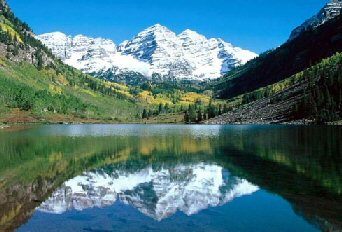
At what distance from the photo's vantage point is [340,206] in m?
31.8

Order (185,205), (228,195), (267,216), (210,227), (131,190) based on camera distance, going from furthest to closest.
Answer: (131,190), (228,195), (185,205), (267,216), (210,227)

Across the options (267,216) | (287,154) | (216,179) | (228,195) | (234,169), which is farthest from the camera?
(287,154)

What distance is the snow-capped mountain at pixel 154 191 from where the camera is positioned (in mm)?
34281

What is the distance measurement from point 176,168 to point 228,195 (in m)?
18.3

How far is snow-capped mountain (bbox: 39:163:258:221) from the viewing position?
34.3 m

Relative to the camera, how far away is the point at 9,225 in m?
28.2

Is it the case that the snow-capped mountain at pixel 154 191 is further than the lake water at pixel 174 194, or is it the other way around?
the snow-capped mountain at pixel 154 191

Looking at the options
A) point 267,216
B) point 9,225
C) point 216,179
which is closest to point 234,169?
point 216,179

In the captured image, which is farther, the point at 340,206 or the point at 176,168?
the point at 176,168

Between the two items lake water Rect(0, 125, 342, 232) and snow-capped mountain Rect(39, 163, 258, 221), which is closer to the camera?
lake water Rect(0, 125, 342, 232)

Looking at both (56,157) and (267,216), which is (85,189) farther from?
(56,157)

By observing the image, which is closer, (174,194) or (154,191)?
(174,194)

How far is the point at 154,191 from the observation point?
40.7 m

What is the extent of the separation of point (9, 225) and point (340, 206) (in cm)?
2248
